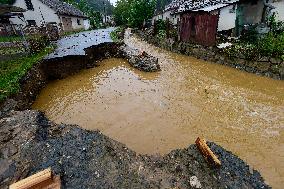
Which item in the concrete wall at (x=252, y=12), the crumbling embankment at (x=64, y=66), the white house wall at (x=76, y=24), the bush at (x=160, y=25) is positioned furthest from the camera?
the white house wall at (x=76, y=24)

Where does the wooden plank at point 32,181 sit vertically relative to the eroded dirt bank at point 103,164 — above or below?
above

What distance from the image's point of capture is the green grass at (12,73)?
9573 millimetres

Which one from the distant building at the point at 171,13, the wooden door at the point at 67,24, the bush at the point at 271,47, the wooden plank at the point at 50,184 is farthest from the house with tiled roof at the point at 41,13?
the wooden plank at the point at 50,184

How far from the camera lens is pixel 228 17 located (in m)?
17.6

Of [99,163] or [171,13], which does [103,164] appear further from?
[171,13]

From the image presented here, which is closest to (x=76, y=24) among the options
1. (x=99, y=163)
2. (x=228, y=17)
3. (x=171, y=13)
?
(x=171, y=13)

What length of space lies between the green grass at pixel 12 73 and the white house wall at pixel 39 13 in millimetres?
17289

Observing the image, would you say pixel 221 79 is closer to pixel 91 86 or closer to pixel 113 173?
pixel 91 86

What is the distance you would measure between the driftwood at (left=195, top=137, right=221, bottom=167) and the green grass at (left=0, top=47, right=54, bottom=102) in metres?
7.62

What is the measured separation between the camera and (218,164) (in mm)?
5109

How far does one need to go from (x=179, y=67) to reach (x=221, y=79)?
3.48m

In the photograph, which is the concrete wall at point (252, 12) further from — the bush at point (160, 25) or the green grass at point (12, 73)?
the green grass at point (12, 73)

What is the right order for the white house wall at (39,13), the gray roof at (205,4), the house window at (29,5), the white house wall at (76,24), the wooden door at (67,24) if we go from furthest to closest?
the white house wall at (76,24) < the wooden door at (67,24) < the house window at (29,5) < the white house wall at (39,13) < the gray roof at (205,4)

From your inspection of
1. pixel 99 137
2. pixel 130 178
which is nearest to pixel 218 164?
pixel 130 178
